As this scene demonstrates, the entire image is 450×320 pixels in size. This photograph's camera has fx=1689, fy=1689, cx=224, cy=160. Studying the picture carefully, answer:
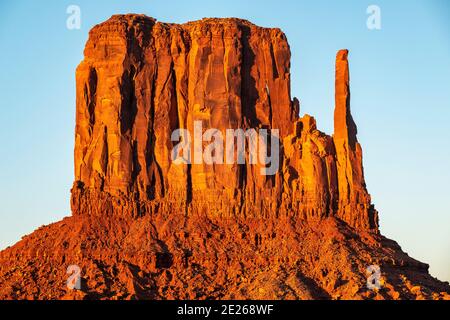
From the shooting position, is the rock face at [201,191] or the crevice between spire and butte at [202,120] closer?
the rock face at [201,191]

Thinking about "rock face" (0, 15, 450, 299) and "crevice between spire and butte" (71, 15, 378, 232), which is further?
"crevice between spire and butte" (71, 15, 378, 232)

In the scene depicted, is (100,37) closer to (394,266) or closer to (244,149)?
(244,149)

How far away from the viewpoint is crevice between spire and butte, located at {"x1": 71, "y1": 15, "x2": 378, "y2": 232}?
117 meters

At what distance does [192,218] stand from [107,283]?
31.3ft

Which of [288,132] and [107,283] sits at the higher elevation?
[288,132]

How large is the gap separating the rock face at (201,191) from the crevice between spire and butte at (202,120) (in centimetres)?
9

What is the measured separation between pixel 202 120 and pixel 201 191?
5021mm

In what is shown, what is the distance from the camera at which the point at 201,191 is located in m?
117

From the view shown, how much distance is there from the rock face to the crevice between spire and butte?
9cm

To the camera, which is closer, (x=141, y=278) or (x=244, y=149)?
(x=141, y=278)

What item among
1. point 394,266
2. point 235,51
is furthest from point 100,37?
point 394,266

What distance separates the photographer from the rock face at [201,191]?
110688mm

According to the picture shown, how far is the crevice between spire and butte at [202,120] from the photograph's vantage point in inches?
4589

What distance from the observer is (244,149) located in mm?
117625
